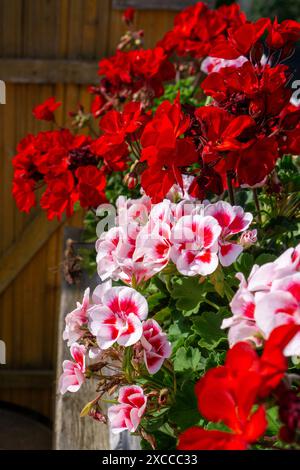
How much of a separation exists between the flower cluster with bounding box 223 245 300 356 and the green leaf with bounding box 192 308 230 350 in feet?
0.98

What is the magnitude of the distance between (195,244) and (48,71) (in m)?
2.54

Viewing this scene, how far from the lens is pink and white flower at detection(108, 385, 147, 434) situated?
0.88 metres

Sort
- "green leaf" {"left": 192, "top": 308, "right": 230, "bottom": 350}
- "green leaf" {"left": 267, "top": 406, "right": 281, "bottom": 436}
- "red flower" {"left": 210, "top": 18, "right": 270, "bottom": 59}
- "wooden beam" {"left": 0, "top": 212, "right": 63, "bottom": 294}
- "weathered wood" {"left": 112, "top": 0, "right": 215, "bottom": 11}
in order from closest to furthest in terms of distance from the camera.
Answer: "green leaf" {"left": 267, "top": 406, "right": 281, "bottom": 436} → "green leaf" {"left": 192, "top": 308, "right": 230, "bottom": 350} → "red flower" {"left": 210, "top": 18, "right": 270, "bottom": 59} → "weathered wood" {"left": 112, "top": 0, "right": 215, "bottom": 11} → "wooden beam" {"left": 0, "top": 212, "right": 63, "bottom": 294}

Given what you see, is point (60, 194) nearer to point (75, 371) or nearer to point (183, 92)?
point (75, 371)

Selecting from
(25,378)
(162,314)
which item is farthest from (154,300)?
(25,378)

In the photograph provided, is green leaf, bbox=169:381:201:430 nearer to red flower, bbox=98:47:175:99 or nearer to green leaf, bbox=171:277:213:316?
green leaf, bbox=171:277:213:316

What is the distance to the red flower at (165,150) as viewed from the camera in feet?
3.26

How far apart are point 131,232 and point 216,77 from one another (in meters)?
0.28

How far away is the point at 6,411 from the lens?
320 cm

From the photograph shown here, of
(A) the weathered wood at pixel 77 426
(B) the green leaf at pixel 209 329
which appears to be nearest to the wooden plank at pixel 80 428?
(A) the weathered wood at pixel 77 426

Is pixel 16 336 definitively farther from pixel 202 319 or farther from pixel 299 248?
pixel 299 248

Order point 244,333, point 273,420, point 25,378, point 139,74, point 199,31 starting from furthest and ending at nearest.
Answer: point 25,378
point 199,31
point 139,74
point 273,420
point 244,333

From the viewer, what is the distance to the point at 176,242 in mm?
898

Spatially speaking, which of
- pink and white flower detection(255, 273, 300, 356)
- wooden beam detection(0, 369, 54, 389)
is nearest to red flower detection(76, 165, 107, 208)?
pink and white flower detection(255, 273, 300, 356)
